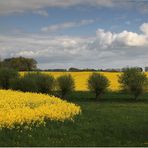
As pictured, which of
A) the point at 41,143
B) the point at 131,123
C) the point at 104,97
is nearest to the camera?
the point at 41,143

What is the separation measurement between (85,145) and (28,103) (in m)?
12.4

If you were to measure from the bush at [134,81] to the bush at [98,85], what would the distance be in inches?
98.2

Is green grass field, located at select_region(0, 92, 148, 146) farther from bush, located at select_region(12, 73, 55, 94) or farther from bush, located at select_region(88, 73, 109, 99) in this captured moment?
bush, located at select_region(88, 73, 109, 99)

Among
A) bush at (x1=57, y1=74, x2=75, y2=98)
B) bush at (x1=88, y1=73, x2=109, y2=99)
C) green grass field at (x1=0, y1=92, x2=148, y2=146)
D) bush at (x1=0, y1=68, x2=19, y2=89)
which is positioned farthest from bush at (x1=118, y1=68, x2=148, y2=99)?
green grass field at (x1=0, y1=92, x2=148, y2=146)

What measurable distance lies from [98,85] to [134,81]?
16.6ft

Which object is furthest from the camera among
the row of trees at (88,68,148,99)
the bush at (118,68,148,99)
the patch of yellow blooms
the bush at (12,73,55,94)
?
the row of trees at (88,68,148,99)

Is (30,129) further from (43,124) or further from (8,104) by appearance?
(8,104)

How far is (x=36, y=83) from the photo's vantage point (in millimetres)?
70625

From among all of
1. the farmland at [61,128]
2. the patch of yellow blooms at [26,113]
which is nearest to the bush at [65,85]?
the patch of yellow blooms at [26,113]

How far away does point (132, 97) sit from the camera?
72.1 metres

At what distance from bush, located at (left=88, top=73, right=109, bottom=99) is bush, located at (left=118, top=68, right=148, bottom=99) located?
2495 mm

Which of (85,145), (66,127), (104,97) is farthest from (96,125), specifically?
(104,97)

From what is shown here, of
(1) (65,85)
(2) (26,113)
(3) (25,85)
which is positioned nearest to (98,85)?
(1) (65,85)

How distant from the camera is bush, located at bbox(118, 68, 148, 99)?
7000 centimetres
